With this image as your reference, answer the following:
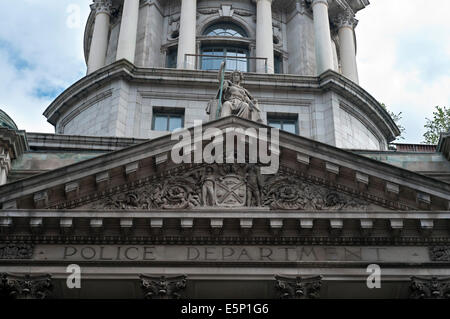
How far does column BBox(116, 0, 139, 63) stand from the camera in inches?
1453

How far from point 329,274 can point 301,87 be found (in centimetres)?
1516

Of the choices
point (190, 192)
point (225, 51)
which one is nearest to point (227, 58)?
point (225, 51)

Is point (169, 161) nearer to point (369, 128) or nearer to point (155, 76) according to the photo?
point (155, 76)

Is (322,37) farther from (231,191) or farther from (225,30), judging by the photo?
(231,191)

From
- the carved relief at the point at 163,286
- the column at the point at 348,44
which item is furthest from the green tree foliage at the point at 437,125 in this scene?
the carved relief at the point at 163,286

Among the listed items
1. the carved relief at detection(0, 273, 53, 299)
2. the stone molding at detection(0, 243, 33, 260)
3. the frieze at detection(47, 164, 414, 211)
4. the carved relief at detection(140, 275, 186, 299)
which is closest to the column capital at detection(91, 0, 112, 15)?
the frieze at detection(47, 164, 414, 211)

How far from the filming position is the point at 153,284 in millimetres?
20406

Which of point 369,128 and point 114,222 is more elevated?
point 369,128

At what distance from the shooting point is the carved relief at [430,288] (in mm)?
20203

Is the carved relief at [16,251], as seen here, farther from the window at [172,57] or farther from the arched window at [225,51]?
the window at [172,57]

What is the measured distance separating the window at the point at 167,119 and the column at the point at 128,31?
4.15 m

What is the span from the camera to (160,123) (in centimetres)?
3328

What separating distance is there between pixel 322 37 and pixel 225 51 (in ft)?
16.3
